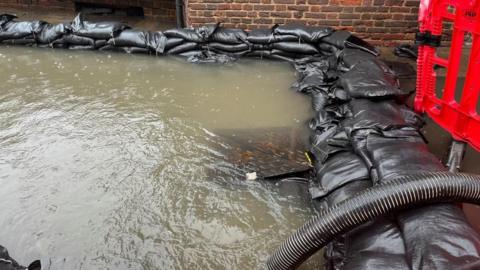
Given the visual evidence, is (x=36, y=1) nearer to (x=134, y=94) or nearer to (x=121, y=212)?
(x=134, y=94)

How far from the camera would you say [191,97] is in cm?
454

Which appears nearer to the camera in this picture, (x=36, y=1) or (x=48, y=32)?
(x=48, y=32)

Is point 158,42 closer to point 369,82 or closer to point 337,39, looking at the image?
point 337,39

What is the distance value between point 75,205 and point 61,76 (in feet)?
8.77

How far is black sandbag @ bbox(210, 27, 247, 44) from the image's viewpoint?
18.4ft

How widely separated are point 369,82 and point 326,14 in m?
2.33

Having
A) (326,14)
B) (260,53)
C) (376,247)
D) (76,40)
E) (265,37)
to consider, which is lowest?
(376,247)

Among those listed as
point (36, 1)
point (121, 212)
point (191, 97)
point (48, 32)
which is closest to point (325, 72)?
point (191, 97)

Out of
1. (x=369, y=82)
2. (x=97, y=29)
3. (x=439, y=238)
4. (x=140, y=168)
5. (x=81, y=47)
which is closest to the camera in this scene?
(x=439, y=238)

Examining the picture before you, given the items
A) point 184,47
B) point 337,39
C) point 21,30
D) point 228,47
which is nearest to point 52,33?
point 21,30

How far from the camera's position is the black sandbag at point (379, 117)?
3016 mm

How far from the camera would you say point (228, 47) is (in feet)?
18.5

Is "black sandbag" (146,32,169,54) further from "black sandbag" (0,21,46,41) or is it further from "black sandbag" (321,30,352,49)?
"black sandbag" (321,30,352,49)

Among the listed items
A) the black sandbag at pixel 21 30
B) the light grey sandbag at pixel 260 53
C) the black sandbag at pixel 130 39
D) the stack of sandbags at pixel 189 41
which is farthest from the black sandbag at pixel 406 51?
the black sandbag at pixel 21 30
